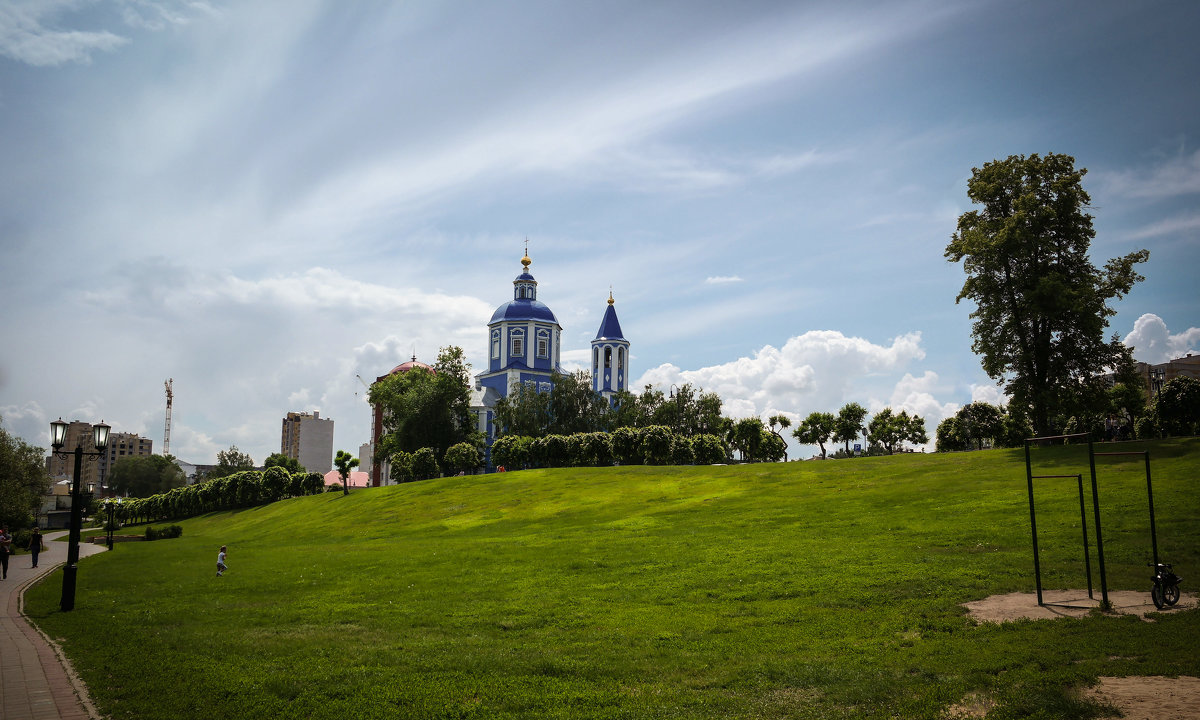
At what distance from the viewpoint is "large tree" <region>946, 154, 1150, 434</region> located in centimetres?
4250

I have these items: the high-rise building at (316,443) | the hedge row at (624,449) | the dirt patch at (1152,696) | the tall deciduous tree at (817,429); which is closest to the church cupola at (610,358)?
the hedge row at (624,449)

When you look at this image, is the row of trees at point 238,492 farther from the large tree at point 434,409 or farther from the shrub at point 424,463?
the shrub at point 424,463

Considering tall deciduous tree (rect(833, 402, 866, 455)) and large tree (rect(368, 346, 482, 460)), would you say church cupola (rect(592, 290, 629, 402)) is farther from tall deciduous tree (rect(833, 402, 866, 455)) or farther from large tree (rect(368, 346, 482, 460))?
tall deciduous tree (rect(833, 402, 866, 455))

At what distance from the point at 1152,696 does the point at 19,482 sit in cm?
7378

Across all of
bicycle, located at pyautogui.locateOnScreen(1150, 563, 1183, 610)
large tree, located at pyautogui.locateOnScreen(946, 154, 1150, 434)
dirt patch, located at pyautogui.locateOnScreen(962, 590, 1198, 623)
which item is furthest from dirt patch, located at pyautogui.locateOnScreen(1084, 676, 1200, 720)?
large tree, located at pyautogui.locateOnScreen(946, 154, 1150, 434)

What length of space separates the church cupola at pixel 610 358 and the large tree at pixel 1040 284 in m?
71.2

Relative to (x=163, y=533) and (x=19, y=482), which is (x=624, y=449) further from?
(x=19, y=482)

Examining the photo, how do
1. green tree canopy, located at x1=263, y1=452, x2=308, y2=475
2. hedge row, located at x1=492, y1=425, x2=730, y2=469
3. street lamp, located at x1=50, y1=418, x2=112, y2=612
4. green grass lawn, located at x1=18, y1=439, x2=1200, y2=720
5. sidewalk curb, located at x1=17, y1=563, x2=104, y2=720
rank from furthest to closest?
green tree canopy, located at x1=263, y1=452, x2=308, y2=475 < hedge row, located at x1=492, y1=425, x2=730, y2=469 < street lamp, located at x1=50, y1=418, x2=112, y2=612 < green grass lawn, located at x1=18, y1=439, x2=1200, y2=720 < sidewalk curb, located at x1=17, y1=563, x2=104, y2=720

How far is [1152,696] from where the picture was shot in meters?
10.8

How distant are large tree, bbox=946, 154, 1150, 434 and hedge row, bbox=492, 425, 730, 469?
99.6ft

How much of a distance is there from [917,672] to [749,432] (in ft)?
221

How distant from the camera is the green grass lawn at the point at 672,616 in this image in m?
11.6

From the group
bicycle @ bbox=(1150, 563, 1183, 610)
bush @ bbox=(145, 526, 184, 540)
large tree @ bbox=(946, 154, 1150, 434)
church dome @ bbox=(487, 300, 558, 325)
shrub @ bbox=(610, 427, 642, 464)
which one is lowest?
bush @ bbox=(145, 526, 184, 540)

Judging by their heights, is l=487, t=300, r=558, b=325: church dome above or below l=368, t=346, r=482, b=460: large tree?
above
